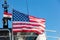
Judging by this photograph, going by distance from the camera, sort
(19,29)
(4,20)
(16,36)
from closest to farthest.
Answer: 1. (19,29)
2. (16,36)
3. (4,20)

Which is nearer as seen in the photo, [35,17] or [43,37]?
[35,17]

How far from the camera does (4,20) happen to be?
4141cm

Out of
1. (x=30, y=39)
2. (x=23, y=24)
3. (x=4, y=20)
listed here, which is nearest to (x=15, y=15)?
(x=23, y=24)

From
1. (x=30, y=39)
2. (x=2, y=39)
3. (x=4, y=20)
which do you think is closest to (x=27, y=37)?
(x=30, y=39)

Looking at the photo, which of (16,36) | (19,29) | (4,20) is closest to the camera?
(19,29)

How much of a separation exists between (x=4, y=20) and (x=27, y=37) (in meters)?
5.74

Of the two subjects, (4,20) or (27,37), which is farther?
(4,20)

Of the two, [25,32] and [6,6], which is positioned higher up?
[6,6]

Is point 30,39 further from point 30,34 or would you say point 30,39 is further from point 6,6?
point 6,6

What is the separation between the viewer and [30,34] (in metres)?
36.4

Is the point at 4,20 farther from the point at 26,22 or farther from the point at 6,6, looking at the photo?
the point at 26,22

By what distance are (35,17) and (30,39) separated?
4436mm

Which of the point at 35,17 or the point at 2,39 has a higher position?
the point at 35,17

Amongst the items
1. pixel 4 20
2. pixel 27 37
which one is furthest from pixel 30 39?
pixel 4 20
